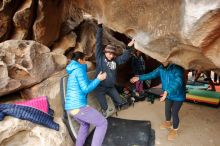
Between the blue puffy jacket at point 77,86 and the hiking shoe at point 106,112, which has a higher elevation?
the blue puffy jacket at point 77,86

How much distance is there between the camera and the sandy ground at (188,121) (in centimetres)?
483

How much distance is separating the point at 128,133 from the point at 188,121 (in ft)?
4.09

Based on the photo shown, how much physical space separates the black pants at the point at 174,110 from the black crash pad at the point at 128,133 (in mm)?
399

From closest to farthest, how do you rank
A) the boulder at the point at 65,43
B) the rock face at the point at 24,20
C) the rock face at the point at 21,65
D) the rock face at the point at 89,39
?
the rock face at the point at 21,65 → the rock face at the point at 24,20 → the boulder at the point at 65,43 → the rock face at the point at 89,39

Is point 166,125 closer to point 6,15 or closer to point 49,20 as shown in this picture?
point 49,20

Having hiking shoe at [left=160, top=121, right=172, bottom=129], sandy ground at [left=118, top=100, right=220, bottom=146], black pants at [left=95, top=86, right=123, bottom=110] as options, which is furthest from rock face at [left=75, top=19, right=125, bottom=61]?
hiking shoe at [left=160, top=121, right=172, bottom=129]

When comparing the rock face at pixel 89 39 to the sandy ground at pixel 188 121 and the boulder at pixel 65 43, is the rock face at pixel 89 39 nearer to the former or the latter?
the boulder at pixel 65 43

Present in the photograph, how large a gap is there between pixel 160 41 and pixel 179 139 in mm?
1759

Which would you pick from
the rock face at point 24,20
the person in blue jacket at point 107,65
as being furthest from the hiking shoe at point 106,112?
the rock face at point 24,20

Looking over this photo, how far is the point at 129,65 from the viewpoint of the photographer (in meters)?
7.02

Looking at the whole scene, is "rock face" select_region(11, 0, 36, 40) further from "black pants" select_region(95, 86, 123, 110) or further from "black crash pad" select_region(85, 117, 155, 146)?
"black crash pad" select_region(85, 117, 155, 146)

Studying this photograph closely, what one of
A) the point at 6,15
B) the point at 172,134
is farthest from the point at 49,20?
the point at 172,134

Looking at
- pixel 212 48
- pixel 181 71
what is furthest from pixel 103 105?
pixel 212 48

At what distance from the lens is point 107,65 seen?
4.96m
